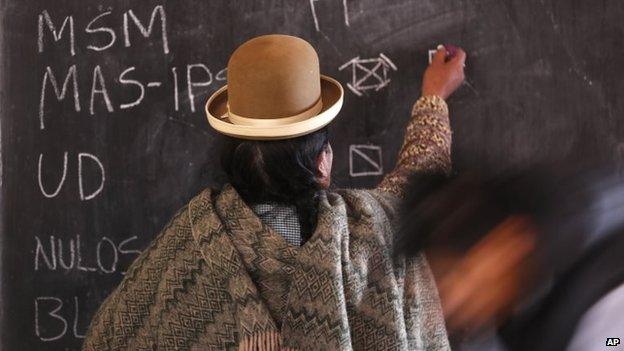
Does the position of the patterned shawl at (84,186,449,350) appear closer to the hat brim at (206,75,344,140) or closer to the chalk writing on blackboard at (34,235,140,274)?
the hat brim at (206,75,344,140)

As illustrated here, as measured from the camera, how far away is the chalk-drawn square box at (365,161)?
2234 millimetres

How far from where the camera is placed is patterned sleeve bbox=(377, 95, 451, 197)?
5.91 feet

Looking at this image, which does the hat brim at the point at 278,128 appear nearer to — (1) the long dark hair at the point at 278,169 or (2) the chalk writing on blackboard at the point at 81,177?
(1) the long dark hair at the point at 278,169

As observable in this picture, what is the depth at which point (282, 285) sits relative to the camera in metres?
1.56

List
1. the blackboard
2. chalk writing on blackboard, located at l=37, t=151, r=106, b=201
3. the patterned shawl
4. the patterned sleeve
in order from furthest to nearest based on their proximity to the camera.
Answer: chalk writing on blackboard, located at l=37, t=151, r=106, b=201 < the blackboard < the patterned sleeve < the patterned shawl

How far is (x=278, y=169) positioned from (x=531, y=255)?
473 millimetres

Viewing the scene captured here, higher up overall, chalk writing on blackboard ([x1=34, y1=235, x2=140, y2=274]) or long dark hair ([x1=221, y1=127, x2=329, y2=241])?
long dark hair ([x1=221, y1=127, x2=329, y2=241])

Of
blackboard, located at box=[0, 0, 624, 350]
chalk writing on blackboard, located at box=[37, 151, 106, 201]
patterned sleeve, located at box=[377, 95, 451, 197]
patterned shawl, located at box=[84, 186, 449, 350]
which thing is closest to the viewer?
patterned shawl, located at box=[84, 186, 449, 350]

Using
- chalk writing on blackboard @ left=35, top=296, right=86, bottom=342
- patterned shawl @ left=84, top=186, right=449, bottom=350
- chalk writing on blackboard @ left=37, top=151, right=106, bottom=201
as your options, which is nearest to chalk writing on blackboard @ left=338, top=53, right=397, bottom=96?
patterned shawl @ left=84, top=186, right=449, bottom=350

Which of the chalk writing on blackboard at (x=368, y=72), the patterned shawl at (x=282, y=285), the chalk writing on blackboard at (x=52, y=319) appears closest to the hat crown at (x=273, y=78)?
the patterned shawl at (x=282, y=285)

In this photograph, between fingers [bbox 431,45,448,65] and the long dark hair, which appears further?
fingers [bbox 431,45,448,65]

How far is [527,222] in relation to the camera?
1519 mm

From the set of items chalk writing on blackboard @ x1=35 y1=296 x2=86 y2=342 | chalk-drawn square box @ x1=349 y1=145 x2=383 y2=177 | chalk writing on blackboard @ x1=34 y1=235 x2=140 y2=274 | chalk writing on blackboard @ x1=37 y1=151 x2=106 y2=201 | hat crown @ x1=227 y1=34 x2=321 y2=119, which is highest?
hat crown @ x1=227 y1=34 x2=321 y2=119

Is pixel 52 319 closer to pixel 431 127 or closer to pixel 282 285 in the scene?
pixel 282 285
